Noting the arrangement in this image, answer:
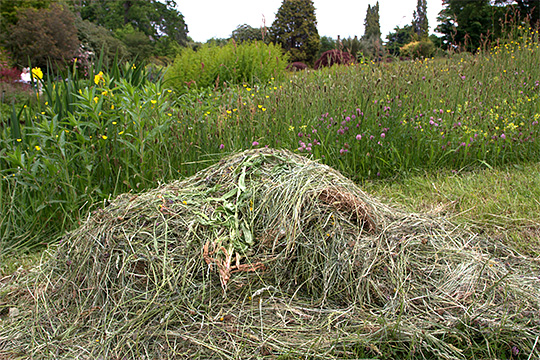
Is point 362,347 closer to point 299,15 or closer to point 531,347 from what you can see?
point 531,347

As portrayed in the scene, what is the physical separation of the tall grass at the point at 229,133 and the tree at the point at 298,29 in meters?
14.2

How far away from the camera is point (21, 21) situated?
606 inches

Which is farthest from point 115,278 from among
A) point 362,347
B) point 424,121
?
point 424,121

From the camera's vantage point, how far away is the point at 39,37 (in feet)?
51.0

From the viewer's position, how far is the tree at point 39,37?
15.4m

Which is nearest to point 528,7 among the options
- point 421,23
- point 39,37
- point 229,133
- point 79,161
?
point 421,23

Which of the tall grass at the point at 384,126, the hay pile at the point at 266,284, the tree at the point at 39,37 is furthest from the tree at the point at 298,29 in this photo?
the hay pile at the point at 266,284

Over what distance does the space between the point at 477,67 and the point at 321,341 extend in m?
5.66

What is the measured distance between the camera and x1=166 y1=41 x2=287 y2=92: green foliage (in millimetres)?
7508

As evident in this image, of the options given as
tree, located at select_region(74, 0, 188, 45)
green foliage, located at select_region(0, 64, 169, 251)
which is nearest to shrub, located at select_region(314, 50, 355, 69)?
green foliage, located at select_region(0, 64, 169, 251)

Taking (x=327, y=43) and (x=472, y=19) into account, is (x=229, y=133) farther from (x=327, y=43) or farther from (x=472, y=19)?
(x=327, y=43)

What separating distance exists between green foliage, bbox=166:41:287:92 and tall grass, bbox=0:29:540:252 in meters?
2.35

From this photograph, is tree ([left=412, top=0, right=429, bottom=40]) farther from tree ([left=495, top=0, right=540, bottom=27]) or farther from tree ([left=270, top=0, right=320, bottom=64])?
tree ([left=270, top=0, right=320, bottom=64])

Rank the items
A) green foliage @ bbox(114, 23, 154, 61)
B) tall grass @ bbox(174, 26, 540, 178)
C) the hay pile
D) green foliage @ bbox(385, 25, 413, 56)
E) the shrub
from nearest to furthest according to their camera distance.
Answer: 1. the hay pile
2. tall grass @ bbox(174, 26, 540, 178)
3. the shrub
4. green foliage @ bbox(385, 25, 413, 56)
5. green foliage @ bbox(114, 23, 154, 61)
